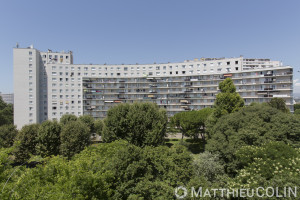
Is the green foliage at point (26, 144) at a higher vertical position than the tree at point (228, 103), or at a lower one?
lower

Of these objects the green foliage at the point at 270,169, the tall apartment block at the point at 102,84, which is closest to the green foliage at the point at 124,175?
the green foliage at the point at 270,169

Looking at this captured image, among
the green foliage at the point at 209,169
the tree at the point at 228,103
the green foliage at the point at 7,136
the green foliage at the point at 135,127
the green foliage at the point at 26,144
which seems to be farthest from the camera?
the tree at the point at 228,103

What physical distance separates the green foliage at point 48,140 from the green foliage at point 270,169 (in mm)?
25598

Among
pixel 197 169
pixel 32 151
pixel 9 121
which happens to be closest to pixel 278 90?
pixel 197 169

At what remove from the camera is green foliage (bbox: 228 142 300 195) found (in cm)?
947

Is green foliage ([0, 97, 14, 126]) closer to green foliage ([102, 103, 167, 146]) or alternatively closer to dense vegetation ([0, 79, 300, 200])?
dense vegetation ([0, 79, 300, 200])

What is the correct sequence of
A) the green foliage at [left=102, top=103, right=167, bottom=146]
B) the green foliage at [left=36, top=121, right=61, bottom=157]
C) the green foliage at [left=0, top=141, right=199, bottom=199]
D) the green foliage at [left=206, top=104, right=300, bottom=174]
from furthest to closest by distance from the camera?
the green foliage at [left=36, top=121, right=61, bottom=157] < the green foliage at [left=102, top=103, right=167, bottom=146] < the green foliage at [left=206, top=104, right=300, bottom=174] < the green foliage at [left=0, top=141, right=199, bottom=199]

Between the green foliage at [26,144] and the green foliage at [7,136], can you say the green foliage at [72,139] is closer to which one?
the green foliage at [26,144]

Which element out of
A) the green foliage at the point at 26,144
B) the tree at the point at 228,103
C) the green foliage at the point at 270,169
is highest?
the tree at the point at 228,103

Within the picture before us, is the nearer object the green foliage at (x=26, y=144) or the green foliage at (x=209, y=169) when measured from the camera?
the green foliage at (x=209, y=169)

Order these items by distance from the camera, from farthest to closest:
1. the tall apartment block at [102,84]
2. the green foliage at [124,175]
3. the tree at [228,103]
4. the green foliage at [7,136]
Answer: the tall apartment block at [102,84] < the tree at [228,103] < the green foliage at [7,136] < the green foliage at [124,175]

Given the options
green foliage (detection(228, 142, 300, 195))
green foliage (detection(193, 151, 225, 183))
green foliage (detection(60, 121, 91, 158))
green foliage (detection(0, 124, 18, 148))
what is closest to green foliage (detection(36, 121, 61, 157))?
green foliage (detection(60, 121, 91, 158))

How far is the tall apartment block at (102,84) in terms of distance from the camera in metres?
57.4

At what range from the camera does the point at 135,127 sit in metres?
23.4
